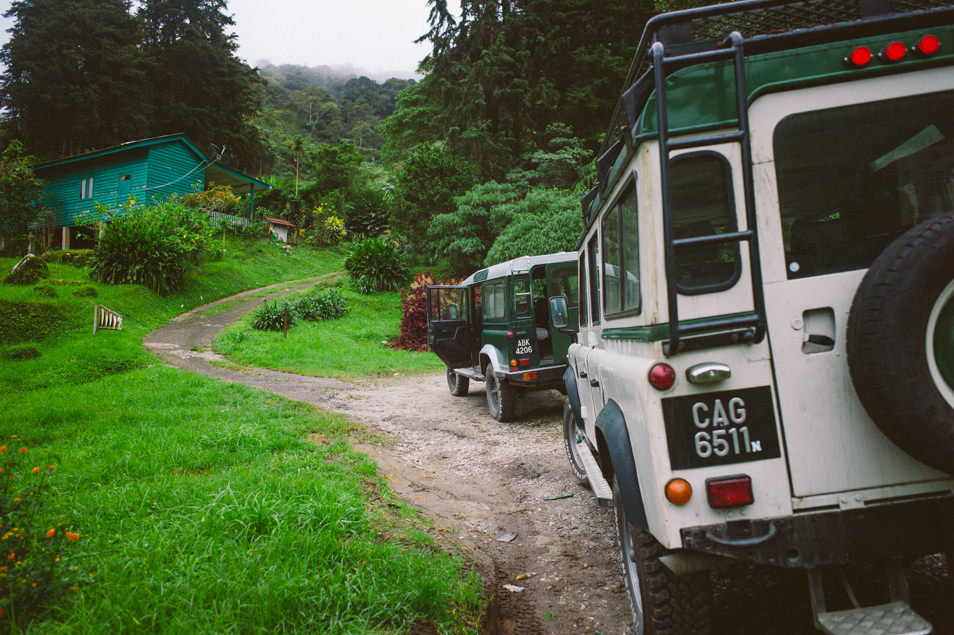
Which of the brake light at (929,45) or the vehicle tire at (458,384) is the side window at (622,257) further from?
the vehicle tire at (458,384)

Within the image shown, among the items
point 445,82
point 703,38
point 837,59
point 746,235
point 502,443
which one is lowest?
point 502,443

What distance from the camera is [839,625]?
1.87 metres

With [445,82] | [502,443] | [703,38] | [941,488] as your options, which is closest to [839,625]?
[941,488]

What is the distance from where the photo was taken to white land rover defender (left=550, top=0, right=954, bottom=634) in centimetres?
193

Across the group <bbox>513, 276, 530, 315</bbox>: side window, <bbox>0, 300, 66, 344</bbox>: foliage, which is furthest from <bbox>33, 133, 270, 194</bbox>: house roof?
<bbox>513, 276, 530, 315</bbox>: side window

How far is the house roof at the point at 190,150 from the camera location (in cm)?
2420

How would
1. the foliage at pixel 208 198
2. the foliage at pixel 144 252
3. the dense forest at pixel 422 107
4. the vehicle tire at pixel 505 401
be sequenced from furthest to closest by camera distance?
the foliage at pixel 208 198, the dense forest at pixel 422 107, the foliage at pixel 144 252, the vehicle tire at pixel 505 401

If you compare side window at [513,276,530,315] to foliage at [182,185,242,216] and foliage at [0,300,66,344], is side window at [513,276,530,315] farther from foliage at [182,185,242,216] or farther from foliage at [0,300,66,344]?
foliage at [182,185,242,216]

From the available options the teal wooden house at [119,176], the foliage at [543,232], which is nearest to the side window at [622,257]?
the foliage at [543,232]

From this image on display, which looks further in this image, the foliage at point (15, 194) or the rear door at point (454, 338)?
the foliage at point (15, 194)

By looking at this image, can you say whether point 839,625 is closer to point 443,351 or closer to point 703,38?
point 703,38

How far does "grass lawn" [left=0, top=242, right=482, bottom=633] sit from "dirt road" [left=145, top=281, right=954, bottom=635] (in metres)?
0.37

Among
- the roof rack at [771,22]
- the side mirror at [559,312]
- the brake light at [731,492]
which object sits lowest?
the brake light at [731,492]

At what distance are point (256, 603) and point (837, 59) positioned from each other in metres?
3.37
